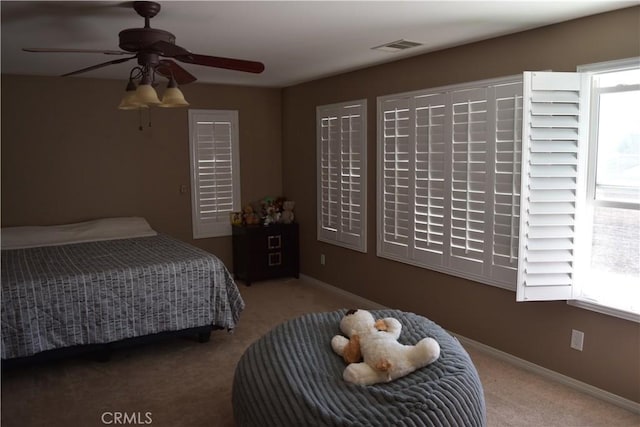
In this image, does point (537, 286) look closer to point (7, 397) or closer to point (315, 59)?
point (315, 59)

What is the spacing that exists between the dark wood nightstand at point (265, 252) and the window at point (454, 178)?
1.52m

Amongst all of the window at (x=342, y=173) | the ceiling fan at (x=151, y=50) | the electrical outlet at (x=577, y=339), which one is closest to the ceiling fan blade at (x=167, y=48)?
the ceiling fan at (x=151, y=50)

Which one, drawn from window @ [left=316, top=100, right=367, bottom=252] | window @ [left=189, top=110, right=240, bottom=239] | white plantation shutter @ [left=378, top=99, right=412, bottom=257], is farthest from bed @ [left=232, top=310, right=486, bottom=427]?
window @ [left=189, top=110, right=240, bottom=239]

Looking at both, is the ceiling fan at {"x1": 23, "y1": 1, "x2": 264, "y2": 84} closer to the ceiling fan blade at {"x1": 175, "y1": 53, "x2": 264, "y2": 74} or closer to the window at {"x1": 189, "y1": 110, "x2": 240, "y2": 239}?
the ceiling fan blade at {"x1": 175, "y1": 53, "x2": 264, "y2": 74}

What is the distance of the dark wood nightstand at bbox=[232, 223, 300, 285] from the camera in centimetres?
562

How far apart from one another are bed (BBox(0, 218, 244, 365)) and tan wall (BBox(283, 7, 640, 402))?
1.54 m

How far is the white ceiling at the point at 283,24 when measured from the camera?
2.75 meters

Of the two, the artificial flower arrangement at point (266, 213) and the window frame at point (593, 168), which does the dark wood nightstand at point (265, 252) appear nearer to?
the artificial flower arrangement at point (266, 213)

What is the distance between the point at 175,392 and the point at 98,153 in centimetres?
299

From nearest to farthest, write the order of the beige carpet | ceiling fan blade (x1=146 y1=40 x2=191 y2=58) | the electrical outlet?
ceiling fan blade (x1=146 y1=40 x2=191 y2=58), the beige carpet, the electrical outlet

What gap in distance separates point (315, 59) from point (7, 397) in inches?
132

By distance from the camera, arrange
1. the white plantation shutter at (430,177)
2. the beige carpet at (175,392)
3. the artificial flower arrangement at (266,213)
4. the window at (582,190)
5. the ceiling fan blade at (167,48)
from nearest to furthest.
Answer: the ceiling fan blade at (167,48), the beige carpet at (175,392), the window at (582,190), the white plantation shutter at (430,177), the artificial flower arrangement at (266,213)

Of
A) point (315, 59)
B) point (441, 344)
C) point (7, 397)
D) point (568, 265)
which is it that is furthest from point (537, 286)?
point (7, 397)

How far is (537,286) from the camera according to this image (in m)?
3.13
